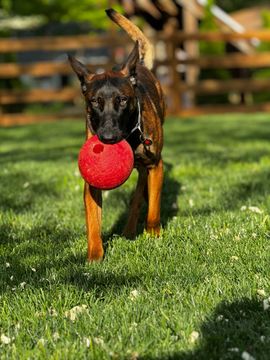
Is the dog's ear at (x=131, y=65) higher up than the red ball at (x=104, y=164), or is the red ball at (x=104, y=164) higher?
the dog's ear at (x=131, y=65)

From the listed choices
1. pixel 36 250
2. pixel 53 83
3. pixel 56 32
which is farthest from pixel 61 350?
pixel 53 83

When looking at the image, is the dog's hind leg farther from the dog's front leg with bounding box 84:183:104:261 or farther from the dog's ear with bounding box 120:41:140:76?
the dog's ear with bounding box 120:41:140:76

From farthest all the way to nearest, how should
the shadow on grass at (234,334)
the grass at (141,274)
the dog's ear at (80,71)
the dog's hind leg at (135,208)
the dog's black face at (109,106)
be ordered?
the dog's hind leg at (135,208)
the dog's ear at (80,71)
the dog's black face at (109,106)
the grass at (141,274)
the shadow on grass at (234,334)

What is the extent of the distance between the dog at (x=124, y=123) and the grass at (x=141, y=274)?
0.59 ft

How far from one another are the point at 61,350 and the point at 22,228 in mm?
2360

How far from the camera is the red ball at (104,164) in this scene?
12.6 feet

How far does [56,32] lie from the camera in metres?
30.8

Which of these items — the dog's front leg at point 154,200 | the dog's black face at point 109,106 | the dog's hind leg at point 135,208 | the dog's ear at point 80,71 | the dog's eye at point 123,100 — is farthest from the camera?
the dog's hind leg at point 135,208

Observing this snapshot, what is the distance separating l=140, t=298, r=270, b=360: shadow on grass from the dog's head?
4.54 ft

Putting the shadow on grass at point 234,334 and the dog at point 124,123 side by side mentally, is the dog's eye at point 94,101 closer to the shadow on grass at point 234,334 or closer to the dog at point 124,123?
the dog at point 124,123

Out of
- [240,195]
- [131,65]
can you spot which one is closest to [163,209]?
[240,195]

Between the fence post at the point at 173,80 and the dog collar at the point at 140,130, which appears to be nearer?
the dog collar at the point at 140,130

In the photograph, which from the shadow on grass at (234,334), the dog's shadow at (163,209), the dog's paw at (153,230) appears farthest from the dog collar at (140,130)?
the shadow on grass at (234,334)

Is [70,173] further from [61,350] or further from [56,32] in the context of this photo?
[56,32]
